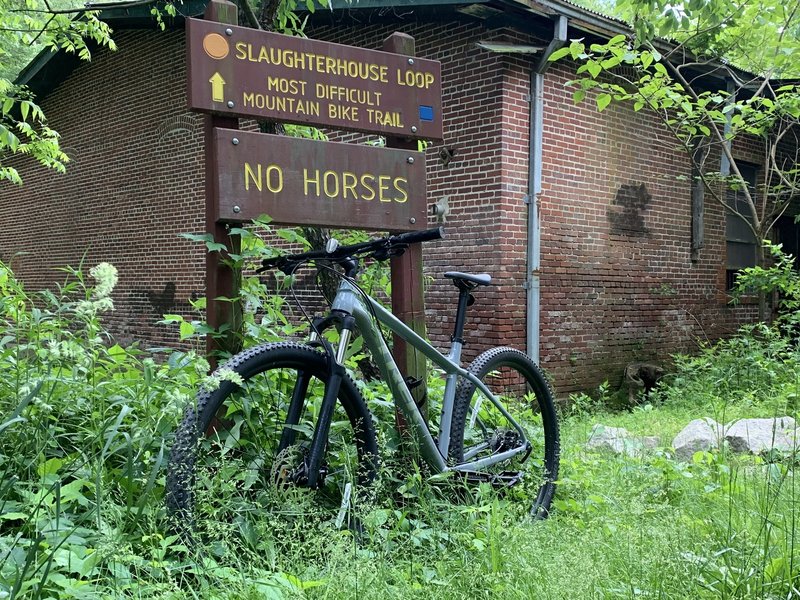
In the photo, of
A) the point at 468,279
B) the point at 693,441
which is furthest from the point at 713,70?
the point at 468,279

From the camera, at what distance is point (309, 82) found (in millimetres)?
3055

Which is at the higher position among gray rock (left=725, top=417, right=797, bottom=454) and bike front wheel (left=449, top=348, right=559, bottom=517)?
bike front wheel (left=449, top=348, right=559, bottom=517)

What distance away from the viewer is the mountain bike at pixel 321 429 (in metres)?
2.23

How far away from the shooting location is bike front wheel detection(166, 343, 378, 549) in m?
2.14

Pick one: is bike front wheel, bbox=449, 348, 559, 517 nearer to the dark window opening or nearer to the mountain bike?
the mountain bike

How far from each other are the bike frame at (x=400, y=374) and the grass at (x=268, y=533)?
0.42ft

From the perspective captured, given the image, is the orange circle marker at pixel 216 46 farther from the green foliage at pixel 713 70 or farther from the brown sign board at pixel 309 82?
the green foliage at pixel 713 70

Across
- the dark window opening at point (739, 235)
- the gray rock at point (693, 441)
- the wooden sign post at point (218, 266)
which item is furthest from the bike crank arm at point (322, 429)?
the dark window opening at point (739, 235)

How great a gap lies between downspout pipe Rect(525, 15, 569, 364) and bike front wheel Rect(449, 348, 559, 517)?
334 centimetres

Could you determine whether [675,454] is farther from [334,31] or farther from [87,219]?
[87,219]

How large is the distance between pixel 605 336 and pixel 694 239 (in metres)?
2.22

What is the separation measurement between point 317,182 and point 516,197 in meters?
4.47

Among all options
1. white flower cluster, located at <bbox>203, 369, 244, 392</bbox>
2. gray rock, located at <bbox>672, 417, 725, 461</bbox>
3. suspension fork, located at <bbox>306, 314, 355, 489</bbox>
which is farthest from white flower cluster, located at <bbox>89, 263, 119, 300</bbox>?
gray rock, located at <bbox>672, 417, 725, 461</bbox>

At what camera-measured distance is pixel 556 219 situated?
7.57m
